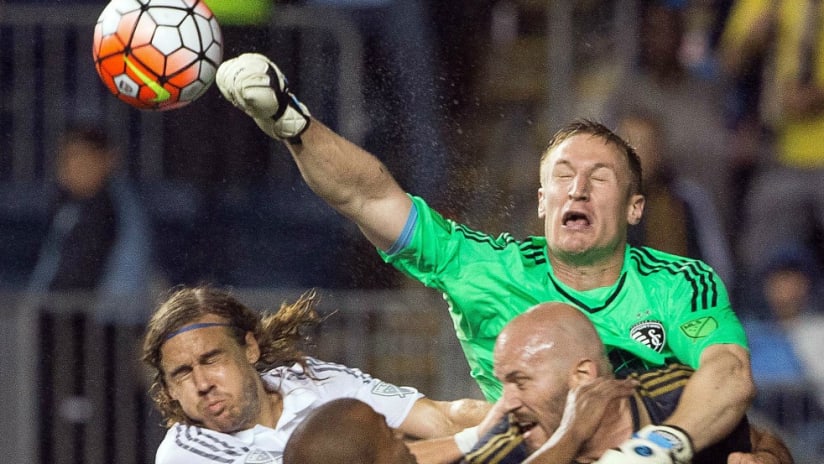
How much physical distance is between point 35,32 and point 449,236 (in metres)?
3.48

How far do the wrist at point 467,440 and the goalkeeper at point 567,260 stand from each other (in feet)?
1.62

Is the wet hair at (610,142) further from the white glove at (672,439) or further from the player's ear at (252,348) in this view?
the player's ear at (252,348)

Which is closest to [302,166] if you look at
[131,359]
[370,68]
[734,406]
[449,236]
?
[449,236]

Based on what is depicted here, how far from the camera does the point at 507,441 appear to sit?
14.6 feet

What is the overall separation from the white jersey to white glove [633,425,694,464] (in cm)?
110

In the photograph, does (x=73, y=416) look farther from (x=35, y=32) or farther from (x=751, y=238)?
(x=751, y=238)

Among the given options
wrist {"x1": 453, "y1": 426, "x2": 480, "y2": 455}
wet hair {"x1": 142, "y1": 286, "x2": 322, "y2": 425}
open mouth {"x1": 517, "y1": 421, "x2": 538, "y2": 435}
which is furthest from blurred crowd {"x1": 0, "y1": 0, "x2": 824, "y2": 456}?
open mouth {"x1": 517, "y1": 421, "x2": 538, "y2": 435}

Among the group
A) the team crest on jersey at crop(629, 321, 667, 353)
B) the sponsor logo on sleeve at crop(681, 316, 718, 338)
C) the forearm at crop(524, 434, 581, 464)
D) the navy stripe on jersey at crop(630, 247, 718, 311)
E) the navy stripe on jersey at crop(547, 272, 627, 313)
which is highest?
the navy stripe on jersey at crop(630, 247, 718, 311)

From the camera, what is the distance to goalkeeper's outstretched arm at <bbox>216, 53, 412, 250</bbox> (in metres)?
4.59

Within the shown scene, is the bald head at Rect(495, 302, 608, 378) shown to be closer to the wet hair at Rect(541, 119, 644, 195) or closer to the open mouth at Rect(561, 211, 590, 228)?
the open mouth at Rect(561, 211, 590, 228)

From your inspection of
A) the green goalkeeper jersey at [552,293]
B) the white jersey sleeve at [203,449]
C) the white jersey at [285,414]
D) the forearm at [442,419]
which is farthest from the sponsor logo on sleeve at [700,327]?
the white jersey sleeve at [203,449]

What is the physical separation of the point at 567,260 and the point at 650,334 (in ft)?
1.15

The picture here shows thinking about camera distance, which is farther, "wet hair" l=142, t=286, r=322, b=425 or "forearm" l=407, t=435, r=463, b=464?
"wet hair" l=142, t=286, r=322, b=425

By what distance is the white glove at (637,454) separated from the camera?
13.6ft
